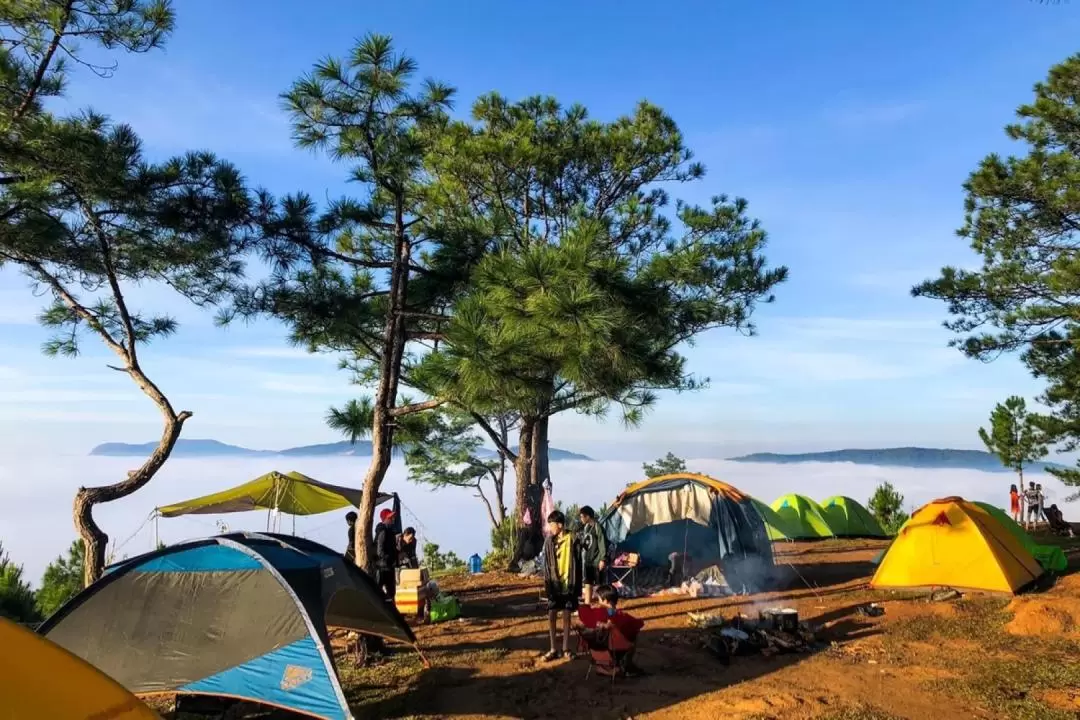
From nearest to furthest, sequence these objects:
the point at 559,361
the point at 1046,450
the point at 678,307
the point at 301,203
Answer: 1. the point at 559,361
2. the point at 301,203
3. the point at 678,307
4. the point at 1046,450

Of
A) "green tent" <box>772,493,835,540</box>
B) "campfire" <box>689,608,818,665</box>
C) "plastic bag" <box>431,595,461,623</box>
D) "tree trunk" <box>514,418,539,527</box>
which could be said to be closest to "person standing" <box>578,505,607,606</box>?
"campfire" <box>689,608,818,665</box>

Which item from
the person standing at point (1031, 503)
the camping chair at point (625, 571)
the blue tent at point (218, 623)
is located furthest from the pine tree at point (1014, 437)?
the blue tent at point (218, 623)

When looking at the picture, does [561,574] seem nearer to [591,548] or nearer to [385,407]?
[591,548]

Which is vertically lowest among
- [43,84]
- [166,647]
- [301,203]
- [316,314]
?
[166,647]

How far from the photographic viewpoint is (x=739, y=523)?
11.6m

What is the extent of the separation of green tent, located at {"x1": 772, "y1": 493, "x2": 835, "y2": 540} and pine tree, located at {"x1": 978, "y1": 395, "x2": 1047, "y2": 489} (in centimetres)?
705

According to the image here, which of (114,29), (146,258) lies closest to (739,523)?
(146,258)

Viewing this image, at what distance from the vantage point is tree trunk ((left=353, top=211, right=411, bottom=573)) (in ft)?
30.1

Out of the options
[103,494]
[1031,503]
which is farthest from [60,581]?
[1031,503]

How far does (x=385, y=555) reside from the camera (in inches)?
376

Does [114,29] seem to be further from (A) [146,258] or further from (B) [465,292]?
(B) [465,292]

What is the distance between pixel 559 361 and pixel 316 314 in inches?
134

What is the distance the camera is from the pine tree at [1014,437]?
67.3 feet

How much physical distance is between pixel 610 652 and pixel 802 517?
1249 centimetres
